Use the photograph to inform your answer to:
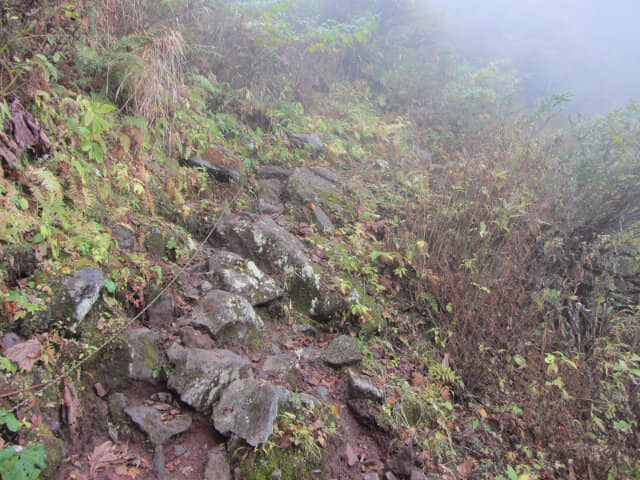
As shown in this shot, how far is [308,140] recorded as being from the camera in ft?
25.1

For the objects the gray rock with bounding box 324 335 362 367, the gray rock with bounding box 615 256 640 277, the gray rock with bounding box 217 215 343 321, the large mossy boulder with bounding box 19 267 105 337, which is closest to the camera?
the large mossy boulder with bounding box 19 267 105 337

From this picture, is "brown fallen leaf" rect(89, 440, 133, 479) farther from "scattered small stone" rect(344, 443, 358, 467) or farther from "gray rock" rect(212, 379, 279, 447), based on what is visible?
"scattered small stone" rect(344, 443, 358, 467)

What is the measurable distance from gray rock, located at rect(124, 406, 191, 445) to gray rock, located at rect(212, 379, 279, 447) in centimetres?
23

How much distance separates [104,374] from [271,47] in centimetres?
753

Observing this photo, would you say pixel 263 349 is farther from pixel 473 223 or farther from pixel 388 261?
pixel 473 223

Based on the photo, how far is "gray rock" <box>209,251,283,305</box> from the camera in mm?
3871

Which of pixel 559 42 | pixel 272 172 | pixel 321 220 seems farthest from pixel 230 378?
pixel 559 42

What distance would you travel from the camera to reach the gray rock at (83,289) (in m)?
2.68

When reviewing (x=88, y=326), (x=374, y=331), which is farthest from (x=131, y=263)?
(x=374, y=331)

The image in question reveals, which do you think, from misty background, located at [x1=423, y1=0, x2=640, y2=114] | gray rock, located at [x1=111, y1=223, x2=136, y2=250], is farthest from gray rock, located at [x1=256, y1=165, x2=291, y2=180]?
misty background, located at [x1=423, y1=0, x2=640, y2=114]

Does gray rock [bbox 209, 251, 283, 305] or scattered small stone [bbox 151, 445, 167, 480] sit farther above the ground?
gray rock [bbox 209, 251, 283, 305]

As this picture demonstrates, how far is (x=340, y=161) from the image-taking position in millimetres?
8000

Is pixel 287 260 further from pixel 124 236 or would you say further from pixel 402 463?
pixel 402 463

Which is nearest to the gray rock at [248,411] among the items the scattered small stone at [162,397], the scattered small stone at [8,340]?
the scattered small stone at [162,397]
